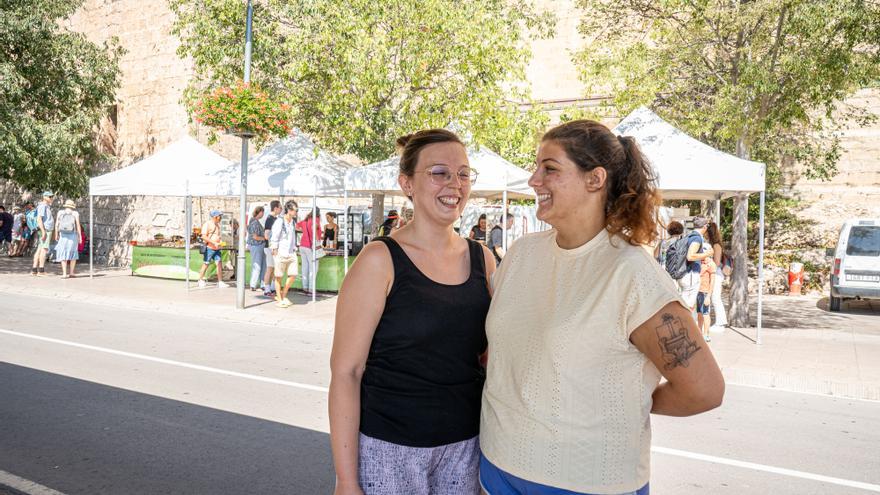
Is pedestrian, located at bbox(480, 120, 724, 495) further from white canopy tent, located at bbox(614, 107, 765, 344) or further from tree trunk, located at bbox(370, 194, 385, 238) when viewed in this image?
tree trunk, located at bbox(370, 194, 385, 238)

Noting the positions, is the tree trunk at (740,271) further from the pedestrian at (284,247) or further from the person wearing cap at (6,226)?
the person wearing cap at (6,226)

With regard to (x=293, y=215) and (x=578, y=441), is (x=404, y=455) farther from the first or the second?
(x=293, y=215)

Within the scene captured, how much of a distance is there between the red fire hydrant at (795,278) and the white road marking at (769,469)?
1570cm

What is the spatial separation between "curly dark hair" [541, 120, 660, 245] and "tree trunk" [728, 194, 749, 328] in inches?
450

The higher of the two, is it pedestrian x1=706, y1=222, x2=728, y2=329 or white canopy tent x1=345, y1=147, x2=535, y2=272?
white canopy tent x1=345, y1=147, x2=535, y2=272

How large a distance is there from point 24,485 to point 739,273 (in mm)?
11193

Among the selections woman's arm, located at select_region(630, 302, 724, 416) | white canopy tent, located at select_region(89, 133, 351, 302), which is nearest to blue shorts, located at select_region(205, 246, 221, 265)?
white canopy tent, located at select_region(89, 133, 351, 302)

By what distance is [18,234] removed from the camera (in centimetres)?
2612

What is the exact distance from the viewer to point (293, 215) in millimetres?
14328

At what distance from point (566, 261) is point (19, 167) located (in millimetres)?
19134

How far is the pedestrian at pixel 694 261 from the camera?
35.2 feet

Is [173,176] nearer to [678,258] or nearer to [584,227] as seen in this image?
[678,258]

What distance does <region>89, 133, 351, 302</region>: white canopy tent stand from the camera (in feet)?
47.4

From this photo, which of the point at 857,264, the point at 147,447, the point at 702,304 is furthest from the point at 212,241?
the point at 857,264
